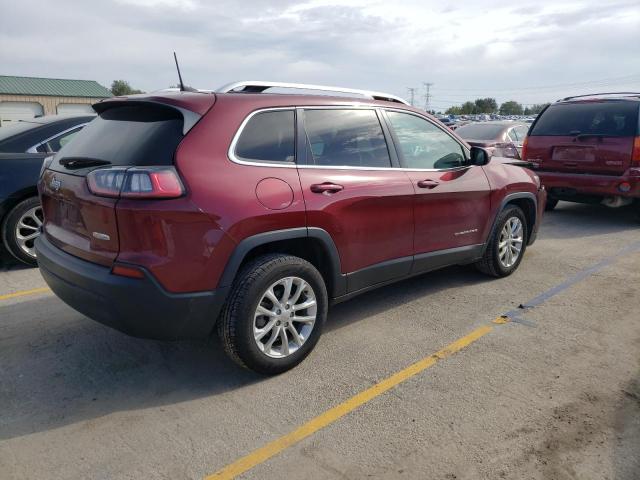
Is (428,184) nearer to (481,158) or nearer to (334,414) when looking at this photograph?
(481,158)

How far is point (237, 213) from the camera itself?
2.97 metres

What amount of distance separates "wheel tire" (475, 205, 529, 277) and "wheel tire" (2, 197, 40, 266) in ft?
14.9

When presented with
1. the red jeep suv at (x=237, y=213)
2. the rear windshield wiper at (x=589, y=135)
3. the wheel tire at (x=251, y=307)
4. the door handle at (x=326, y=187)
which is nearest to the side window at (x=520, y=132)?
the rear windshield wiper at (x=589, y=135)

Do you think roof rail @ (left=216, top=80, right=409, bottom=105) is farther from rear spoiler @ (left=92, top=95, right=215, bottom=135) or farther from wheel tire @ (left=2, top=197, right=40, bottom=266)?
wheel tire @ (left=2, top=197, right=40, bottom=266)

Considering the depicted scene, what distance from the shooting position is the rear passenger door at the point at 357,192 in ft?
11.4

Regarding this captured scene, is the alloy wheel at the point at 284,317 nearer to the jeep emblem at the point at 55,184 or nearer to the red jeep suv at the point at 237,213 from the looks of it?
the red jeep suv at the point at 237,213

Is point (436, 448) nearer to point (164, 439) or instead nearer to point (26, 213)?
point (164, 439)

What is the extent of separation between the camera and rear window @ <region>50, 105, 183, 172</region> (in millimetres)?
2914

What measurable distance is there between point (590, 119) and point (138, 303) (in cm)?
751

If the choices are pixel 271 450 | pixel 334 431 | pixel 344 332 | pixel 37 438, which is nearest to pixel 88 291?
pixel 37 438

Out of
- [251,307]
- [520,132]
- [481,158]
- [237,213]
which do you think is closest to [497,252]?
[481,158]

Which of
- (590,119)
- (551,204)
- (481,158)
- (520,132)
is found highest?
(590,119)

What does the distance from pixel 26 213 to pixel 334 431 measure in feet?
14.2

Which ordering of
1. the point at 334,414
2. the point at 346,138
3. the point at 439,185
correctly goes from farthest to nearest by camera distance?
1. the point at 439,185
2. the point at 346,138
3. the point at 334,414
